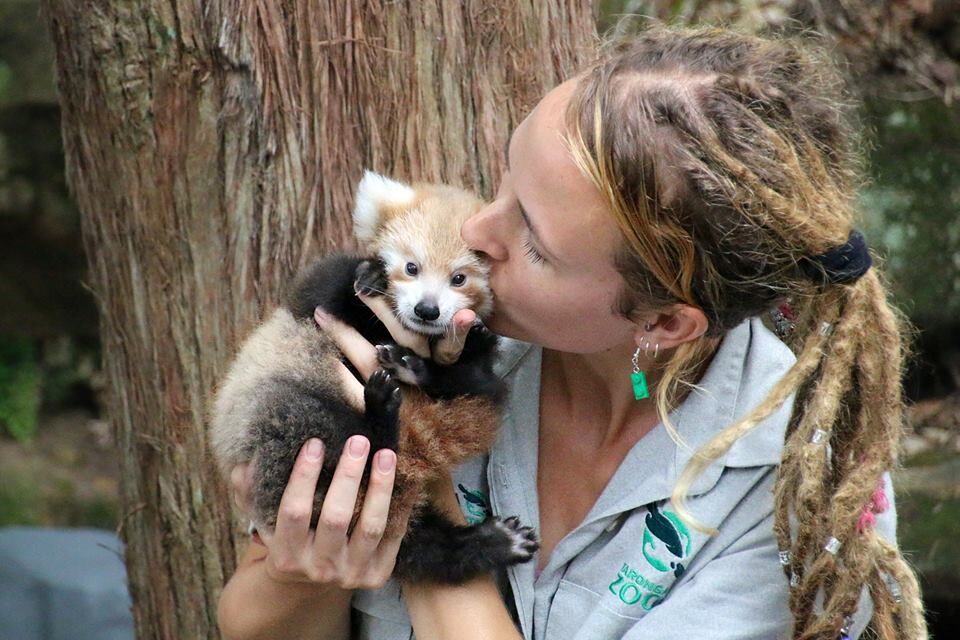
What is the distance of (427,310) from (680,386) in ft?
1.88

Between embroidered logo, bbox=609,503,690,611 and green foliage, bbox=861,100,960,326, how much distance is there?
9.51 feet

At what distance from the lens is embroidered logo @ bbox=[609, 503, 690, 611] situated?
1989mm

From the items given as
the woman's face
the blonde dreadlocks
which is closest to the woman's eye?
the woman's face

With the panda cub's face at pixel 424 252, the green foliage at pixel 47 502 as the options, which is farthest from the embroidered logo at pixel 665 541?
the green foliage at pixel 47 502

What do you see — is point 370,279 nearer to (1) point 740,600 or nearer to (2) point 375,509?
(2) point 375,509

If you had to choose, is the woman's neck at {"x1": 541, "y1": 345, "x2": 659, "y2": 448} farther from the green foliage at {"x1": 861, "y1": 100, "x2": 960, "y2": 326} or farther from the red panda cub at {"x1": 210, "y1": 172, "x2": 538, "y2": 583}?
the green foliage at {"x1": 861, "y1": 100, "x2": 960, "y2": 326}

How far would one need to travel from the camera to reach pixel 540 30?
8.45 ft

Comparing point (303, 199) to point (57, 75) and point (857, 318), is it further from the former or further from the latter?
point (857, 318)

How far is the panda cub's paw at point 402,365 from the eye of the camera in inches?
85.5

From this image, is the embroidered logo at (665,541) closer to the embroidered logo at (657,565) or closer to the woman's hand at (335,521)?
the embroidered logo at (657,565)

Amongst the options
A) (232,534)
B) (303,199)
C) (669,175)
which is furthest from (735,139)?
(232,534)

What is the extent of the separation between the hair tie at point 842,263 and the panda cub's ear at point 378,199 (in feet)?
3.03

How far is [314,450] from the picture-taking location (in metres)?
1.98

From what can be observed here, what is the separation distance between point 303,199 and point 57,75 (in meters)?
0.74
